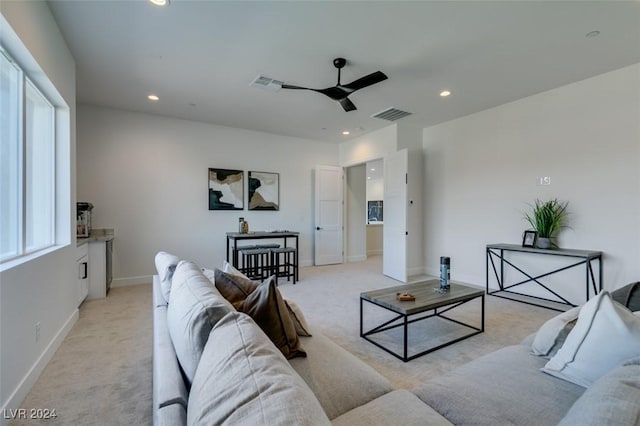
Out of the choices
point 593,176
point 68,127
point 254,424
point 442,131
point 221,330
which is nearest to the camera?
point 254,424

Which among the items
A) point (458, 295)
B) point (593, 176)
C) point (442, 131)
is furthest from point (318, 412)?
point (442, 131)

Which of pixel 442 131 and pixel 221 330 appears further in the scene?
pixel 442 131

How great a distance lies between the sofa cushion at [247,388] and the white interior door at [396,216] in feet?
14.9

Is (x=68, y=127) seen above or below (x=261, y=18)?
below

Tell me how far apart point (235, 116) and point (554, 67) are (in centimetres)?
443

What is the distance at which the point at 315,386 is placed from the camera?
4.08ft

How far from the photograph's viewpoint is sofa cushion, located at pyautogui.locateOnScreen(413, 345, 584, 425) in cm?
110

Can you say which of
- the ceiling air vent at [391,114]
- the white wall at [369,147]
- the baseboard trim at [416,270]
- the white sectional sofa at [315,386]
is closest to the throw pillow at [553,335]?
the white sectional sofa at [315,386]

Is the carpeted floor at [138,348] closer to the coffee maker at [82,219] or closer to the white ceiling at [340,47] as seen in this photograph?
the coffee maker at [82,219]

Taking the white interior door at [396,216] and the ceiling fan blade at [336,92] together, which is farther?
the white interior door at [396,216]

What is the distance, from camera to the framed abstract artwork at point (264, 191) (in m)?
5.88

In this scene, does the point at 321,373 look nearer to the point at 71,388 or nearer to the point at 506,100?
the point at 71,388

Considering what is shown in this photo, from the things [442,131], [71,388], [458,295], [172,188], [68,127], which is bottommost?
[71,388]

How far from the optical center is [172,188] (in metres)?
5.18
